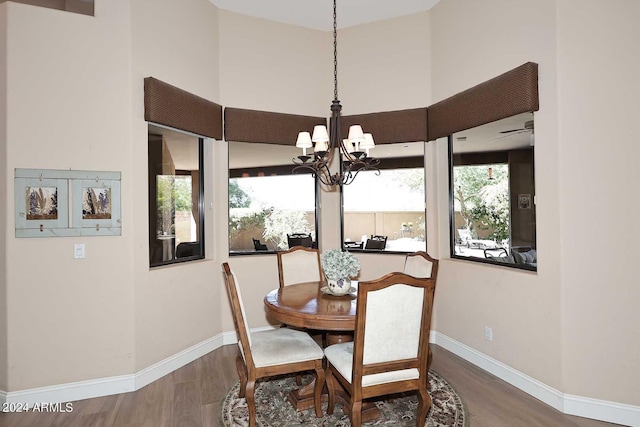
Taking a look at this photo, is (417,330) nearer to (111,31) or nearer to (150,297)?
(150,297)

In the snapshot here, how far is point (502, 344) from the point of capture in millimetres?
3248

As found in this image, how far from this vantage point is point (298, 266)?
12.3ft

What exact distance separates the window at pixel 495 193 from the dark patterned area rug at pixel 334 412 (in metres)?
1.27

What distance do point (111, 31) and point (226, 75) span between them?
49.7 inches

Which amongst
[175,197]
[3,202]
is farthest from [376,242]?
[3,202]

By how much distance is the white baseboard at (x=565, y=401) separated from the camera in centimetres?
255

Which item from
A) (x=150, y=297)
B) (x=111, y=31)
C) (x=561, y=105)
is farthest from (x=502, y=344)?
(x=111, y=31)

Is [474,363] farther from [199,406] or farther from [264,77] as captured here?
[264,77]

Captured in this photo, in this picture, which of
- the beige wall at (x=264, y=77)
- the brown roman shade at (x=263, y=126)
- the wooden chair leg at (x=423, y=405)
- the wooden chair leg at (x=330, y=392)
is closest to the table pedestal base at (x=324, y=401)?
the wooden chair leg at (x=330, y=392)

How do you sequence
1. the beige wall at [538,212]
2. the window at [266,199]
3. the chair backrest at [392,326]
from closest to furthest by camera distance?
the chair backrest at [392,326] → the beige wall at [538,212] → the window at [266,199]

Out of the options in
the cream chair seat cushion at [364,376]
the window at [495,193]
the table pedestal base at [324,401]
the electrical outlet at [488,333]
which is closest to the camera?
the cream chair seat cushion at [364,376]

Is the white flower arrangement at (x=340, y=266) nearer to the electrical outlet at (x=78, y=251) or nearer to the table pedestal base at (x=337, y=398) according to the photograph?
the table pedestal base at (x=337, y=398)

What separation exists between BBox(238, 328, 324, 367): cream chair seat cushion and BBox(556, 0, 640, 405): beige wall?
1826mm

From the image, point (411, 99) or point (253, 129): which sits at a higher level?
point (411, 99)
